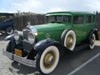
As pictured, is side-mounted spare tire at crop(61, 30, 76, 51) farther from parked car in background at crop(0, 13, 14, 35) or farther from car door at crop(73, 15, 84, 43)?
parked car in background at crop(0, 13, 14, 35)

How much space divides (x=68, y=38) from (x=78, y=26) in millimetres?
1017

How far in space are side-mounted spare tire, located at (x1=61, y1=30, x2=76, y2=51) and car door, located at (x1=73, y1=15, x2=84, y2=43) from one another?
538 millimetres

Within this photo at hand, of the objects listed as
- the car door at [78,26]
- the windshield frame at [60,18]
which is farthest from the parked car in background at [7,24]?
the car door at [78,26]

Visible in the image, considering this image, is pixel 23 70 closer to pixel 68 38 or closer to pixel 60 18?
pixel 68 38

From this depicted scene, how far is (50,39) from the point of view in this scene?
4750mm

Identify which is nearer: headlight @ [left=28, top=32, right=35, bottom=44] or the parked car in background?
headlight @ [left=28, top=32, right=35, bottom=44]

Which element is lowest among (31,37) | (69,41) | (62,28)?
(69,41)

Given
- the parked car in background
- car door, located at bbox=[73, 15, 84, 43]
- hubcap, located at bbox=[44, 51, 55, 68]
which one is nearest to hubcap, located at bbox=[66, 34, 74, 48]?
car door, located at bbox=[73, 15, 84, 43]

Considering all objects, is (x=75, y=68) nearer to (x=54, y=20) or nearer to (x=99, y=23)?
(x=54, y=20)

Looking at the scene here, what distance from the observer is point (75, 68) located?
5.13 m

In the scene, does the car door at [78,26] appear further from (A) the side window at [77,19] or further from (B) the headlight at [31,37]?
(B) the headlight at [31,37]

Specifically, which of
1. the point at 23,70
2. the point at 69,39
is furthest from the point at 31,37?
the point at 69,39

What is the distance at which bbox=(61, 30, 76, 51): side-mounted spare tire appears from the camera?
5.36 metres

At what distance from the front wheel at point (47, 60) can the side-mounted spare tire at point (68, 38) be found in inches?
25.6
